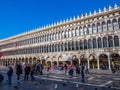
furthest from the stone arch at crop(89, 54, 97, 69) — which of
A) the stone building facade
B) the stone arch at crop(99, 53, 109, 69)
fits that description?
the stone arch at crop(99, 53, 109, 69)

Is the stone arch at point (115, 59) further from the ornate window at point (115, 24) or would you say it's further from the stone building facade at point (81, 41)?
the ornate window at point (115, 24)

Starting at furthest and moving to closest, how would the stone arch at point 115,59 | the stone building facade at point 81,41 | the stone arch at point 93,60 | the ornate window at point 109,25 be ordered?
the stone arch at point 93,60, the ornate window at point 109,25, the stone building facade at point 81,41, the stone arch at point 115,59

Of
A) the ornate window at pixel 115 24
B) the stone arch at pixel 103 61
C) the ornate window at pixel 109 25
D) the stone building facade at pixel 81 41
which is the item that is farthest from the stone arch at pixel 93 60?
the ornate window at pixel 115 24

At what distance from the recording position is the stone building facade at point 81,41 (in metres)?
33.5

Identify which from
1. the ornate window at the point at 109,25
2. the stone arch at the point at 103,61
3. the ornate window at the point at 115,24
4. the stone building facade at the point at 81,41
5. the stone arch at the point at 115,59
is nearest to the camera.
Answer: the stone arch at the point at 115,59

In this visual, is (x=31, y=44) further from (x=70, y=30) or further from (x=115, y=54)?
(x=115, y=54)

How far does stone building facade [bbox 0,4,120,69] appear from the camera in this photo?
33.5 metres

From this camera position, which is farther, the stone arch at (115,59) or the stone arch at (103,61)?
the stone arch at (103,61)

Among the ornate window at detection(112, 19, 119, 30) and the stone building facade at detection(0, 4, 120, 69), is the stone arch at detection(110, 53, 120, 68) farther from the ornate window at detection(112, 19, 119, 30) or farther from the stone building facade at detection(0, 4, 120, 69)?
the ornate window at detection(112, 19, 119, 30)

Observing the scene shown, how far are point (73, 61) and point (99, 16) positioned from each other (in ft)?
42.6

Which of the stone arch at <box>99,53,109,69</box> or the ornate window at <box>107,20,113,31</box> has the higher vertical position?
the ornate window at <box>107,20,113,31</box>

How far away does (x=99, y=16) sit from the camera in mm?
35719

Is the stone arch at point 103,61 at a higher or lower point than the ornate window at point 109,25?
lower

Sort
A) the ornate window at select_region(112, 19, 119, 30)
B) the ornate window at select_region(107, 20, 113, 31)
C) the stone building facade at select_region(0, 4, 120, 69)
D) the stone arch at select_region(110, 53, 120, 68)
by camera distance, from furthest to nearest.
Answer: the ornate window at select_region(107, 20, 113, 31)
the stone building facade at select_region(0, 4, 120, 69)
the ornate window at select_region(112, 19, 119, 30)
the stone arch at select_region(110, 53, 120, 68)
